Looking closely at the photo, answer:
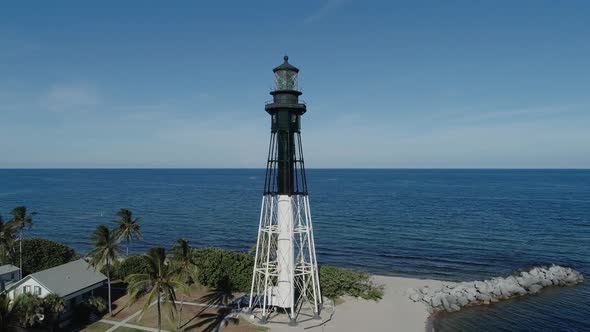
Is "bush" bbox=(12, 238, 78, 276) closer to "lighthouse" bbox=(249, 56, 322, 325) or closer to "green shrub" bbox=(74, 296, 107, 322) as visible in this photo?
"green shrub" bbox=(74, 296, 107, 322)

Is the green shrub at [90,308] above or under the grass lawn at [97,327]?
above

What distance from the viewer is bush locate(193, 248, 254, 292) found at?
4703cm

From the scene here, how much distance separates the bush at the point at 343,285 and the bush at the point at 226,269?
8.92m

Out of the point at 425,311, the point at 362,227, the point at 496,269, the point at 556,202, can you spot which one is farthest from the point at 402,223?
the point at 556,202

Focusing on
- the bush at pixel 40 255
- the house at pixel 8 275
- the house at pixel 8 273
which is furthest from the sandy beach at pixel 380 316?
the bush at pixel 40 255

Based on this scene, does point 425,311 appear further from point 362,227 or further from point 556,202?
point 556,202

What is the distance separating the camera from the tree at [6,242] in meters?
45.7

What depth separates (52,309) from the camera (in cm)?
3500

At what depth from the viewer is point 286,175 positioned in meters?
38.4

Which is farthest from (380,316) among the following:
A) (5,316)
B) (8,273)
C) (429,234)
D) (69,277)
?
(429,234)

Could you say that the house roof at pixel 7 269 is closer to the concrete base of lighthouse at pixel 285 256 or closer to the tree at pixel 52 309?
the tree at pixel 52 309

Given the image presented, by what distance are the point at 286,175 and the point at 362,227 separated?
197 feet

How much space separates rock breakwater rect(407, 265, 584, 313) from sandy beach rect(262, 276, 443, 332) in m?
1.61

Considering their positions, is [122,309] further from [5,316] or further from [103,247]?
[5,316]
